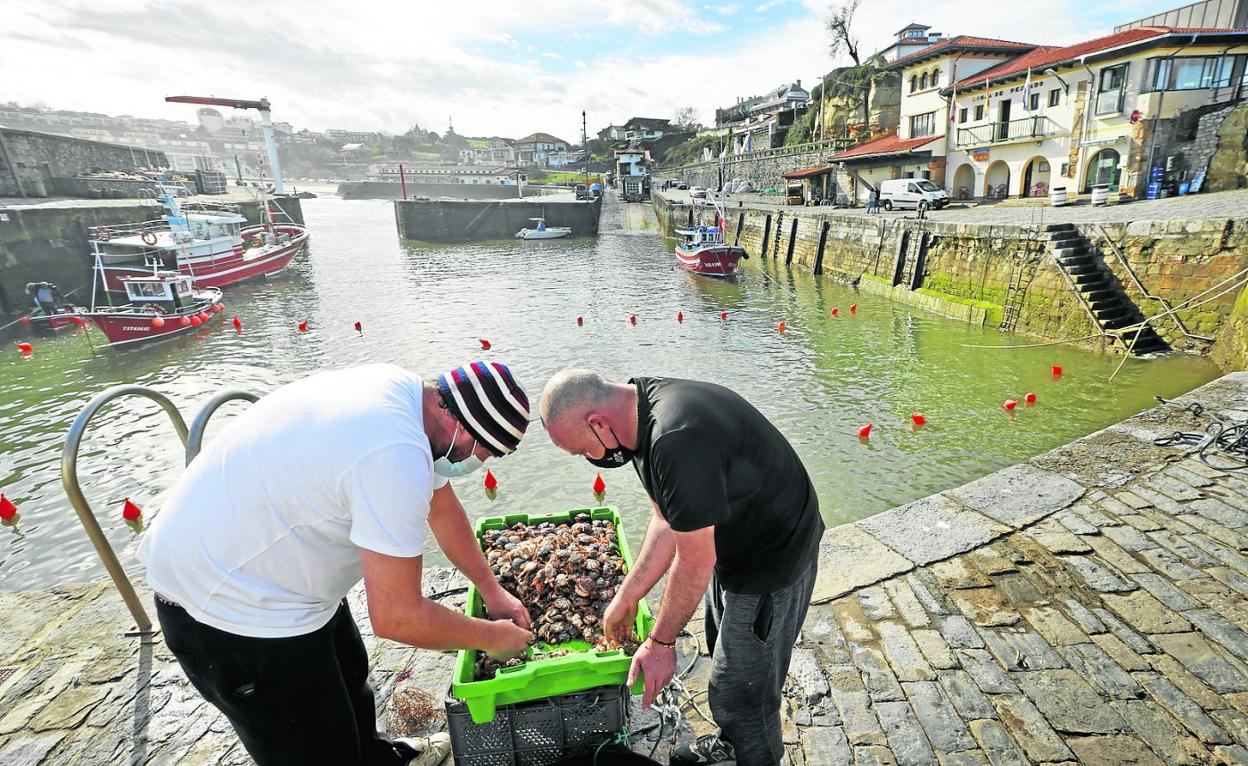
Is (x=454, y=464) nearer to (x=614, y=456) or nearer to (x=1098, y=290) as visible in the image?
(x=614, y=456)

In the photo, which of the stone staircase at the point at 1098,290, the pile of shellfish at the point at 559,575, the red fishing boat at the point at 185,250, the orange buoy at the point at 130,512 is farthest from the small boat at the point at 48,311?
the stone staircase at the point at 1098,290

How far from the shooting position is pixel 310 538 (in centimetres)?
182

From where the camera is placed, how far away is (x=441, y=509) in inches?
92.3

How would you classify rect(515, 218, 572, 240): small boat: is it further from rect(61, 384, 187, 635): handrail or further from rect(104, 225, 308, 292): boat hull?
rect(61, 384, 187, 635): handrail

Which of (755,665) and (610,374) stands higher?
(755,665)

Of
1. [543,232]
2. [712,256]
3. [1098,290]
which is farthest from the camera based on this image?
[543,232]

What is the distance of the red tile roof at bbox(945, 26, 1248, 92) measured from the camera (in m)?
20.8

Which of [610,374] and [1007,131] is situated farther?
[1007,131]

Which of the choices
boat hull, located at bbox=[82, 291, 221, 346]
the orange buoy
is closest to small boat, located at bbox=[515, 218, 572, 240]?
boat hull, located at bbox=[82, 291, 221, 346]

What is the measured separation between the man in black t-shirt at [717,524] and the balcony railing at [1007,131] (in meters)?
29.6

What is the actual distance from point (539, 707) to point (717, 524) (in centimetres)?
97

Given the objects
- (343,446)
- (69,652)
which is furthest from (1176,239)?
(69,652)

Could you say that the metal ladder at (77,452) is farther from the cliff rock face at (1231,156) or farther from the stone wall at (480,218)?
the stone wall at (480,218)

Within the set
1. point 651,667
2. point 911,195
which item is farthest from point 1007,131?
point 651,667
